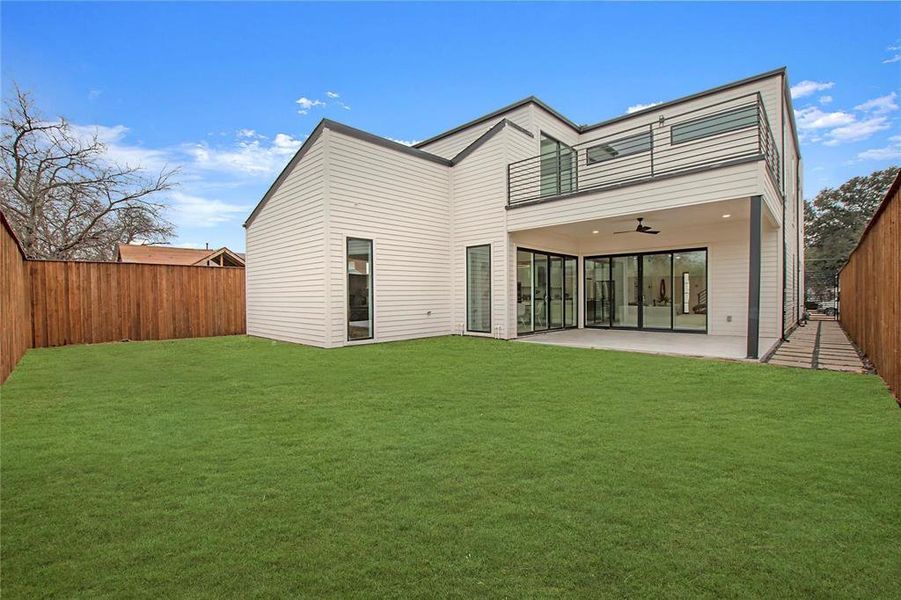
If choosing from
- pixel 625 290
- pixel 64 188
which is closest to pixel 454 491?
pixel 625 290

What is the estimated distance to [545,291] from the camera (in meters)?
11.2

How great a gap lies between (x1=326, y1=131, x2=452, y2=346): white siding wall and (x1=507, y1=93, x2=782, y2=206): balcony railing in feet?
6.79

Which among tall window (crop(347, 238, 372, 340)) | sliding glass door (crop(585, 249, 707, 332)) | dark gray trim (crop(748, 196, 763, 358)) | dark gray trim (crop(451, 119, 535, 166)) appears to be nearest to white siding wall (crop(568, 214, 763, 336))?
sliding glass door (crop(585, 249, 707, 332))

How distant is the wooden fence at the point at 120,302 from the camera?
9.35 metres

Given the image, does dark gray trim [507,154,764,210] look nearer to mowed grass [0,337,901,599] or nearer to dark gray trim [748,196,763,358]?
dark gray trim [748,196,763,358]

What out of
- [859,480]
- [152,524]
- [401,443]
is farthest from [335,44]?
[859,480]

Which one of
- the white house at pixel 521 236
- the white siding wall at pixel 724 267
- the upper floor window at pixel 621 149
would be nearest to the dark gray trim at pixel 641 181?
the white house at pixel 521 236

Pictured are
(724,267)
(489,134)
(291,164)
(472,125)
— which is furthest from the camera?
(472,125)

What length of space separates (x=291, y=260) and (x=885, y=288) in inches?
397

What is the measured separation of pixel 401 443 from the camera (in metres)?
3.25

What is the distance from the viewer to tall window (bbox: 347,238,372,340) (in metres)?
9.05

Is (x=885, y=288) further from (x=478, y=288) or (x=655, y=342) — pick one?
(x=478, y=288)

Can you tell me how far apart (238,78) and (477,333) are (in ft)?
30.3

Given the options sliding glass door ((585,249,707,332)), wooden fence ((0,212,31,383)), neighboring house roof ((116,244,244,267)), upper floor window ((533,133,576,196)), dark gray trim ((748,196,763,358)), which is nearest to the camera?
wooden fence ((0,212,31,383))
